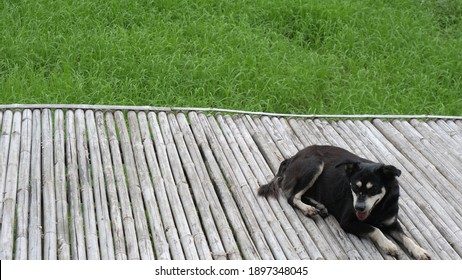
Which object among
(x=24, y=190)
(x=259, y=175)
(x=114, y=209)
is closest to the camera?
(x=114, y=209)

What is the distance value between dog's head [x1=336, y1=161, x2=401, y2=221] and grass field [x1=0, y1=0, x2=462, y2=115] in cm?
318

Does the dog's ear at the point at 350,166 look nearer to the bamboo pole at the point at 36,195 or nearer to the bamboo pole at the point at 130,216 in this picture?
the bamboo pole at the point at 130,216

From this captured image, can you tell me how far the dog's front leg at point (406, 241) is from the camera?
14.1 ft

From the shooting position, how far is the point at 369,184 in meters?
4.35

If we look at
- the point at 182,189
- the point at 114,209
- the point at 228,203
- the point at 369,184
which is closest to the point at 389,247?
the point at 369,184

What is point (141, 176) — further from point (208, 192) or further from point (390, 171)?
point (390, 171)

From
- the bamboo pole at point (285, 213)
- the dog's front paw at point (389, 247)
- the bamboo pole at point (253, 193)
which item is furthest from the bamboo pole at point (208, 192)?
the dog's front paw at point (389, 247)

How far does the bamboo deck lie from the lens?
14.4ft

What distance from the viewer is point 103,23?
844cm

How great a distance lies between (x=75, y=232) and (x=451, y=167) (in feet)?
9.43

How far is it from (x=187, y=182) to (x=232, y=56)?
10.3 feet

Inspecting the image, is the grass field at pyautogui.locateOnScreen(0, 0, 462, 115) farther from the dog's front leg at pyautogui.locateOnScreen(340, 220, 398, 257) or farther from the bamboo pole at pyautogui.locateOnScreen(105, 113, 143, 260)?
the dog's front leg at pyautogui.locateOnScreen(340, 220, 398, 257)
